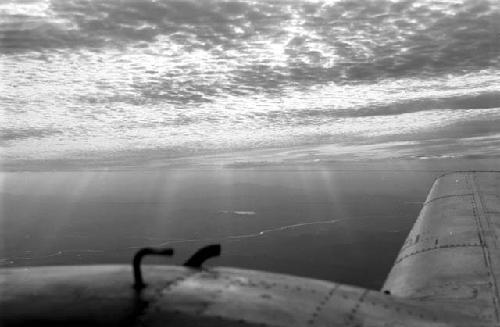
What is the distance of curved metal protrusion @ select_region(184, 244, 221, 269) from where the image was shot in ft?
26.2

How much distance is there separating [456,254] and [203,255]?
12071mm

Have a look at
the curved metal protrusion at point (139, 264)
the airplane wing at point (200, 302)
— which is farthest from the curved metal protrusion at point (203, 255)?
the curved metal protrusion at point (139, 264)

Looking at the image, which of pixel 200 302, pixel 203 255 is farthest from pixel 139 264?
pixel 203 255

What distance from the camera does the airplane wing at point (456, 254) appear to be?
1221 cm

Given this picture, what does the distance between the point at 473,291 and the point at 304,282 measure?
6775 millimetres

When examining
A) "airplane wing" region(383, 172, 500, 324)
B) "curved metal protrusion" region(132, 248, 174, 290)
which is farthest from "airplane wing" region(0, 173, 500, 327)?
"airplane wing" region(383, 172, 500, 324)

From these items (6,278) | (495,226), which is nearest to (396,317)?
(6,278)

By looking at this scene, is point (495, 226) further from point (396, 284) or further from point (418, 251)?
point (396, 284)

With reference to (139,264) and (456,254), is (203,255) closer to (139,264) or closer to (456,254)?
(139,264)

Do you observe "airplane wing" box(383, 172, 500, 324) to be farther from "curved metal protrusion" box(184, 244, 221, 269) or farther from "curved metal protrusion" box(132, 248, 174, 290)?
"curved metal protrusion" box(132, 248, 174, 290)

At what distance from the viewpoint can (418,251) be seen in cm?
1744

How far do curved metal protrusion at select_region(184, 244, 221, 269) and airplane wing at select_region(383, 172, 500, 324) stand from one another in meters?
5.86

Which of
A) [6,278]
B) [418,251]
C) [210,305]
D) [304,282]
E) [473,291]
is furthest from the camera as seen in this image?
[418,251]

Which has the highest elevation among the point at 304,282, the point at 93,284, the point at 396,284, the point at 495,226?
the point at 93,284
